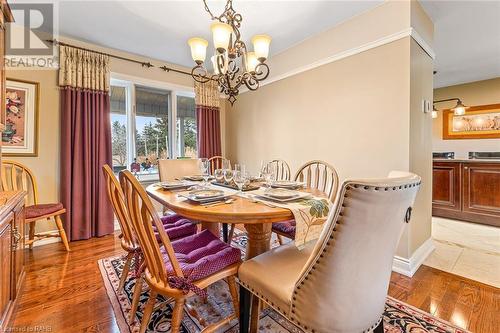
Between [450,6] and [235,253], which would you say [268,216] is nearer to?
[235,253]

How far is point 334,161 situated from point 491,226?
2.58 metres

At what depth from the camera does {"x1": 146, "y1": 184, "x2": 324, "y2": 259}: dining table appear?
108 centimetres

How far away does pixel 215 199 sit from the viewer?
1.31 metres

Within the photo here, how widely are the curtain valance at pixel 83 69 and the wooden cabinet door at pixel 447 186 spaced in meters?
4.87

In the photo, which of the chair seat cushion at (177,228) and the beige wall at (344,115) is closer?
the chair seat cushion at (177,228)

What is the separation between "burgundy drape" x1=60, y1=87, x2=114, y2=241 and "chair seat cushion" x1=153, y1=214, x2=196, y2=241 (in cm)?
153

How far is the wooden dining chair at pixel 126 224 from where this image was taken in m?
1.35

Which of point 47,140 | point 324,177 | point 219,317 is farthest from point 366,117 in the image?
point 47,140

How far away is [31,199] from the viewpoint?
8.71ft

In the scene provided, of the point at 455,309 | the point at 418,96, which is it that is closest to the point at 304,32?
the point at 418,96

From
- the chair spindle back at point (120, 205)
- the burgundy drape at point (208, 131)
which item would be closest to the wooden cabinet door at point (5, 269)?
the chair spindle back at point (120, 205)

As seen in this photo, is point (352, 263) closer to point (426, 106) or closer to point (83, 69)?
point (426, 106)
